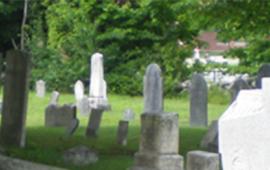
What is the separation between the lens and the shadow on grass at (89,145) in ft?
35.6

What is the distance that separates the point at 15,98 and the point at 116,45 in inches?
737

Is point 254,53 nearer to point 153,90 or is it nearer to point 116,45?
point 116,45

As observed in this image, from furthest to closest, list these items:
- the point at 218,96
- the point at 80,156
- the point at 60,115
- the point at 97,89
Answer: the point at 218,96, the point at 97,89, the point at 60,115, the point at 80,156

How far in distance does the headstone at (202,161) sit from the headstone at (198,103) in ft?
30.3

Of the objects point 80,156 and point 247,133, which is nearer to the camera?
point 247,133

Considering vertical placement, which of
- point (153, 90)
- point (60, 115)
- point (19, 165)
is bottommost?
point (19, 165)

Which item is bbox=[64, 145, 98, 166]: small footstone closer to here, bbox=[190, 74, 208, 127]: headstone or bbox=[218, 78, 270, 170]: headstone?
bbox=[218, 78, 270, 170]: headstone

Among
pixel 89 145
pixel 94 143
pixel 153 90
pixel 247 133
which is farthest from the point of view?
pixel 153 90

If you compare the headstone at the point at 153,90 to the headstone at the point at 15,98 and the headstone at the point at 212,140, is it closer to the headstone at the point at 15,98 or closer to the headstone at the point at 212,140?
the headstone at the point at 212,140

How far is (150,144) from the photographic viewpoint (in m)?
9.73

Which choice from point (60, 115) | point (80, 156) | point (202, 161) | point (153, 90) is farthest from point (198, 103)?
point (202, 161)

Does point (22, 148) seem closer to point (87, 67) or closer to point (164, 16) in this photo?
point (164, 16)

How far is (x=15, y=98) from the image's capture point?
12.0 m

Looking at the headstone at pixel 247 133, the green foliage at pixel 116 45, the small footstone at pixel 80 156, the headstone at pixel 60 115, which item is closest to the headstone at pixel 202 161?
the headstone at pixel 247 133
